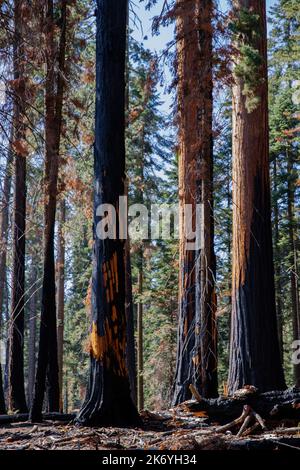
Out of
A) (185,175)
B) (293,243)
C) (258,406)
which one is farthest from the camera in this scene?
(293,243)

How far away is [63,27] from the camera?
7.70 m

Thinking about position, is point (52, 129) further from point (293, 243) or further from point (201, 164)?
point (293, 243)

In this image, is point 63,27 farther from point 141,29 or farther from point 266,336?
point 266,336

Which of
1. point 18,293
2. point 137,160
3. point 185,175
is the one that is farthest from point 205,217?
point 137,160

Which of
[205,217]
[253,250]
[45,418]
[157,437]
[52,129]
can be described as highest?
[52,129]

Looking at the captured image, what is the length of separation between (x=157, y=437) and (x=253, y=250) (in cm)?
355

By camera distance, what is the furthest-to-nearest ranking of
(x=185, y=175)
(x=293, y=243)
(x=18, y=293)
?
(x=293, y=243)
(x=18, y=293)
(x=185, y=175)

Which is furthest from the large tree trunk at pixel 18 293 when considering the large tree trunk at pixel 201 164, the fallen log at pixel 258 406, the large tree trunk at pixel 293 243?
the large tree trunk at pixel 293 243

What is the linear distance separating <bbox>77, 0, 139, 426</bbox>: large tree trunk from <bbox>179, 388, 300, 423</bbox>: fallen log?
999 mm

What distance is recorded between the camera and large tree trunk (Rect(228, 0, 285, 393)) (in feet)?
25.1

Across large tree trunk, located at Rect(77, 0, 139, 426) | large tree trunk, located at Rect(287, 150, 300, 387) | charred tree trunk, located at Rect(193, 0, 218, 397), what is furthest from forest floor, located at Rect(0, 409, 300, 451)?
large tree trunk, located at Rect(287, 150, 300, 387)

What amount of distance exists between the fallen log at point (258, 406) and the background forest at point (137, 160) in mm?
2423

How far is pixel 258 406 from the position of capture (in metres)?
6.30

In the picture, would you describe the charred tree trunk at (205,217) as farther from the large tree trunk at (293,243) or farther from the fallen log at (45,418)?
the large tree trunk at (293,243)
